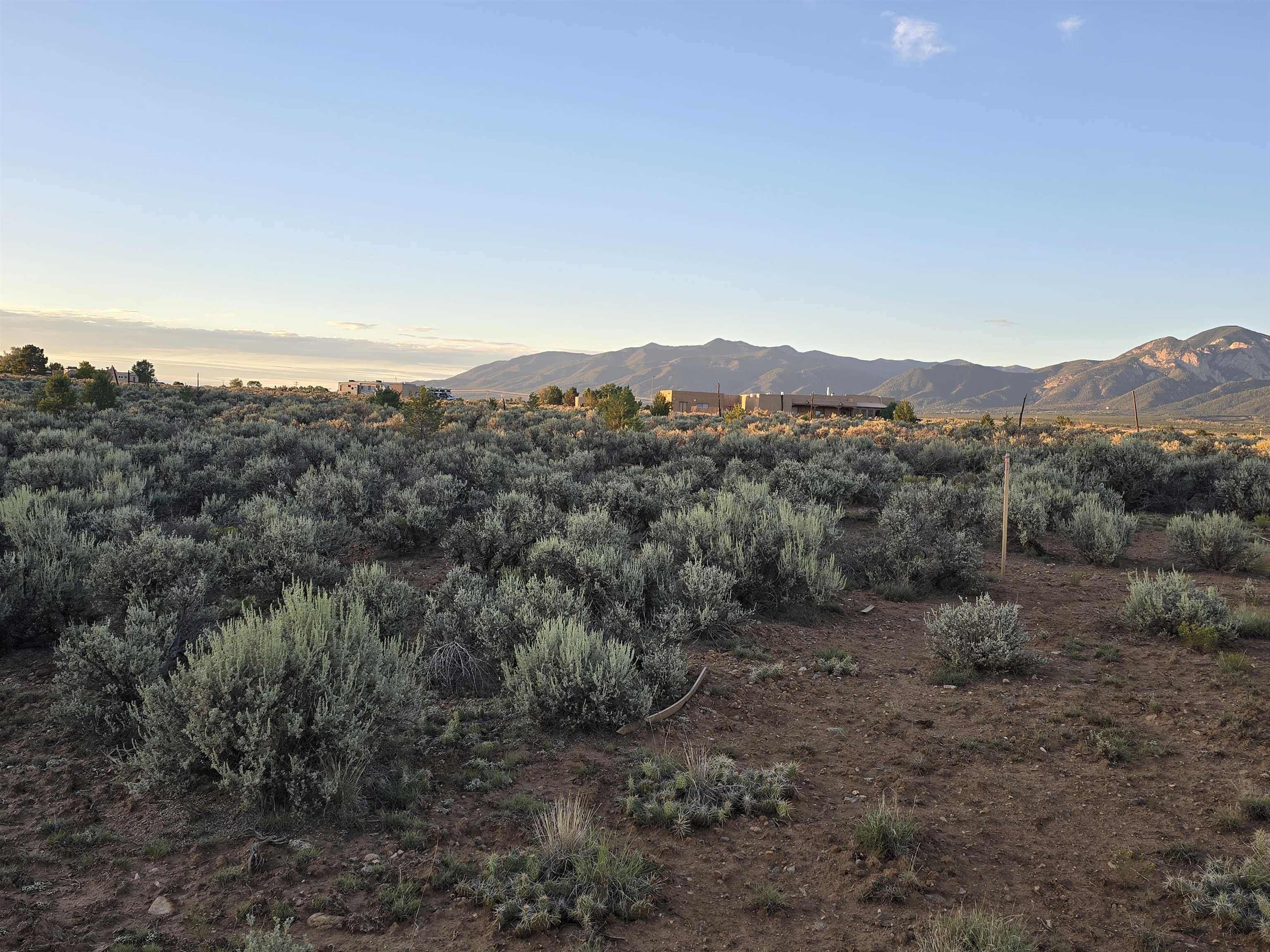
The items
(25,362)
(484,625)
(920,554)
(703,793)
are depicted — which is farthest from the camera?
(25,362)

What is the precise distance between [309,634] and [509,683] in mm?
1702

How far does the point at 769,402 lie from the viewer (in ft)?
245

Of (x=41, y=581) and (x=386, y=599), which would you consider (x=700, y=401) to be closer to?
(x=386, y=599)

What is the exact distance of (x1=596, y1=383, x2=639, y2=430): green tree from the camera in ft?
90.0

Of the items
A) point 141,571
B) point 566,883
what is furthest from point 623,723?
point 141,571

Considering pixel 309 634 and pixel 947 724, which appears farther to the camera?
pixel 947 724

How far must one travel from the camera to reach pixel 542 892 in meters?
3.81

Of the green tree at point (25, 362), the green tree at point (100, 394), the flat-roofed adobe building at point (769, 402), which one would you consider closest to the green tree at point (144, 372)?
the green tree at point (25, 362)

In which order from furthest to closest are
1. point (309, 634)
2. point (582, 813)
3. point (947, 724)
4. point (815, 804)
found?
point (947, 724) → point (309, 634) → point (815, 804) → point (582, 813)

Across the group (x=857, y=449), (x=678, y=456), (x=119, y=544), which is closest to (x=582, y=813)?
(x=119, y=544)

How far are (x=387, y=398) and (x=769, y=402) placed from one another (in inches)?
1698

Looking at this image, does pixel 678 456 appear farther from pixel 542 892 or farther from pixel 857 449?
pixel 542 892

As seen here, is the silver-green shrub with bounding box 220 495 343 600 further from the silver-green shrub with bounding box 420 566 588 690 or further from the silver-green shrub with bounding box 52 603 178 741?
the silver-green shrub with bounding box 52 603 178 741

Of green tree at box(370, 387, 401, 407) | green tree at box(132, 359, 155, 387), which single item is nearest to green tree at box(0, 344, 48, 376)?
green tree at box(132, 359, 155, 387)
